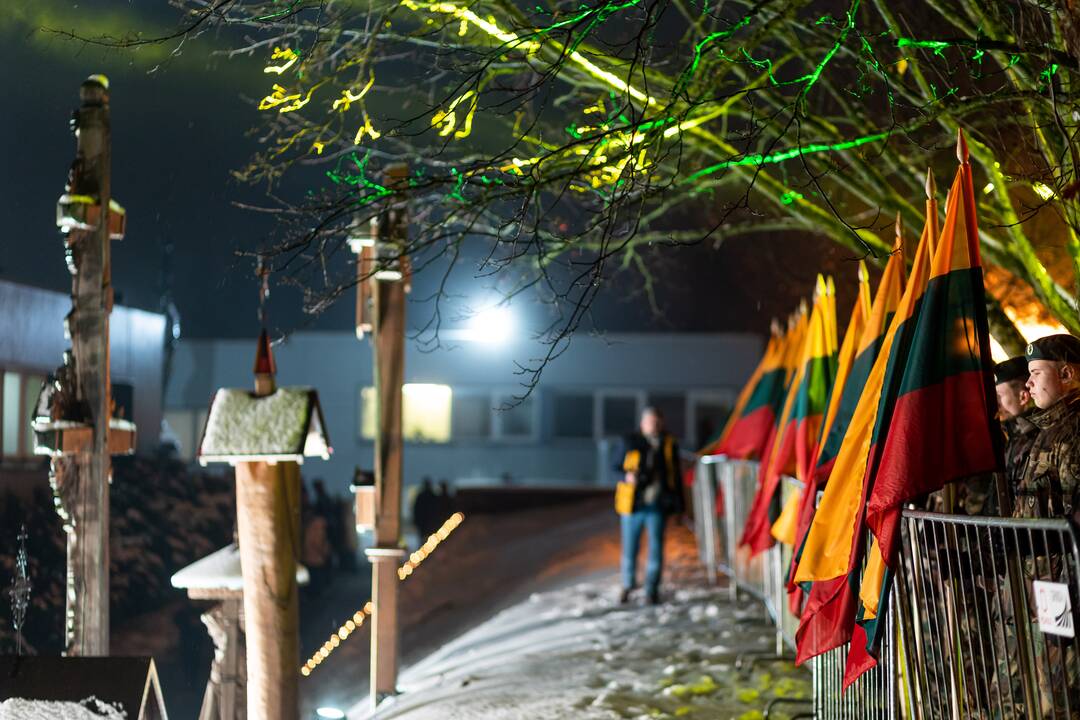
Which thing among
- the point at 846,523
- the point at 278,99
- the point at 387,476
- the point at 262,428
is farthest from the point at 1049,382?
the point at 387,476

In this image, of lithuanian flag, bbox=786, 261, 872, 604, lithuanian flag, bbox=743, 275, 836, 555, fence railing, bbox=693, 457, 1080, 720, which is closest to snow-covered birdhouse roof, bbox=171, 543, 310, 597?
lithuanian flag, bbox=786, 261, 872, 604

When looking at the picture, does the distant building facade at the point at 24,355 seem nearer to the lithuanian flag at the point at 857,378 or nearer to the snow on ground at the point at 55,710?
the snow on ground at the point at 55,710

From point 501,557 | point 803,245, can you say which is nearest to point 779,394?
point 501,557

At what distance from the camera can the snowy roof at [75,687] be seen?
5207mm

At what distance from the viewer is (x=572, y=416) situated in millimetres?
34250

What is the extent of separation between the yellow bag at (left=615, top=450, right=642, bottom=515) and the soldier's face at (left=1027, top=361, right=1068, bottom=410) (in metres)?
7.27

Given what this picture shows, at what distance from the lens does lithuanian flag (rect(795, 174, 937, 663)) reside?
539 cm

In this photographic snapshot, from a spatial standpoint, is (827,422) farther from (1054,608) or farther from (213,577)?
(213,577)

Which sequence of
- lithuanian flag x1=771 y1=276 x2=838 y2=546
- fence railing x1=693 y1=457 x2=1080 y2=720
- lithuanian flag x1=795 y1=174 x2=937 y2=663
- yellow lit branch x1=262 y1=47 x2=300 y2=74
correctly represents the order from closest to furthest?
fence railing x1=693 y1=457 x2=1080 y2=720
lithuanian flag x1=795 y1=174 x2=937 y2=663
yellow lit branch x1=262 y1=47 x2=300 y2=74
lithuanian flag x1=771 y1=276 x2=838 y2=546

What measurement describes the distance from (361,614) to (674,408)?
16497mm

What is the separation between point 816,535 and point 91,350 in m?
4.26

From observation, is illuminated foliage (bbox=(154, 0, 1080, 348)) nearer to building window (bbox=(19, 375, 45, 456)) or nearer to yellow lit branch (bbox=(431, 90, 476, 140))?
yellow lit branch (bbox=(431, 90, 476, 140))

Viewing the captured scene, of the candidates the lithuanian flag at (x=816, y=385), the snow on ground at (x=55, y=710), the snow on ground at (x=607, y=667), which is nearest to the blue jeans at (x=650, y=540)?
the snow on ground at (x=607, y=667)

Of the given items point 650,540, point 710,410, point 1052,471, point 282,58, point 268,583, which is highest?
point 282,58
